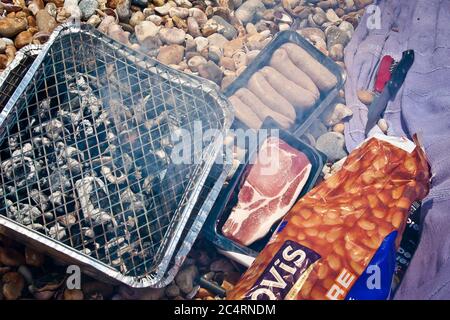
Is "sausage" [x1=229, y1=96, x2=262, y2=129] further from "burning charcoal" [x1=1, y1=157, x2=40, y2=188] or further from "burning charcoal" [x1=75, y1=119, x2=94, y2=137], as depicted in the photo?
"burning charcoal" [x1=1, y1=157, x2=40, y2=188]

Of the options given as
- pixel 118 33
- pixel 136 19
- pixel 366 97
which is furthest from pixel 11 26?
pixel 366 97

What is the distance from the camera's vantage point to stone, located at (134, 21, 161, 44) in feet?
11.4

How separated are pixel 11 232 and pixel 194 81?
145 centimetres

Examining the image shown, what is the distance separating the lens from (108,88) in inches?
112

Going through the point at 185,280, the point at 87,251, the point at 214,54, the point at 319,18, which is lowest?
the point at 185,280

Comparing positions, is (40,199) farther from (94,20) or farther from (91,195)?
(94,20)

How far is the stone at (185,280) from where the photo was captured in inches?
108

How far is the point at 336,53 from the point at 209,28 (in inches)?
44.5

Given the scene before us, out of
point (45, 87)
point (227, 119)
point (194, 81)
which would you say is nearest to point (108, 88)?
point (45, 87)

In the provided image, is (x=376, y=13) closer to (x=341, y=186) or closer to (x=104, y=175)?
(x=341, y=186)

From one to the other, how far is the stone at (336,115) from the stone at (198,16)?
138 cm

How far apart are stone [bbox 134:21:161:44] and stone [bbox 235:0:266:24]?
2.68 feet

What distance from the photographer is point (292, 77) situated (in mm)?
3377

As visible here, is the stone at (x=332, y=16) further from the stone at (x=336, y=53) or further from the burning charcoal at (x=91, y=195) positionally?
the burning charcoal at (x=91, y=195)
